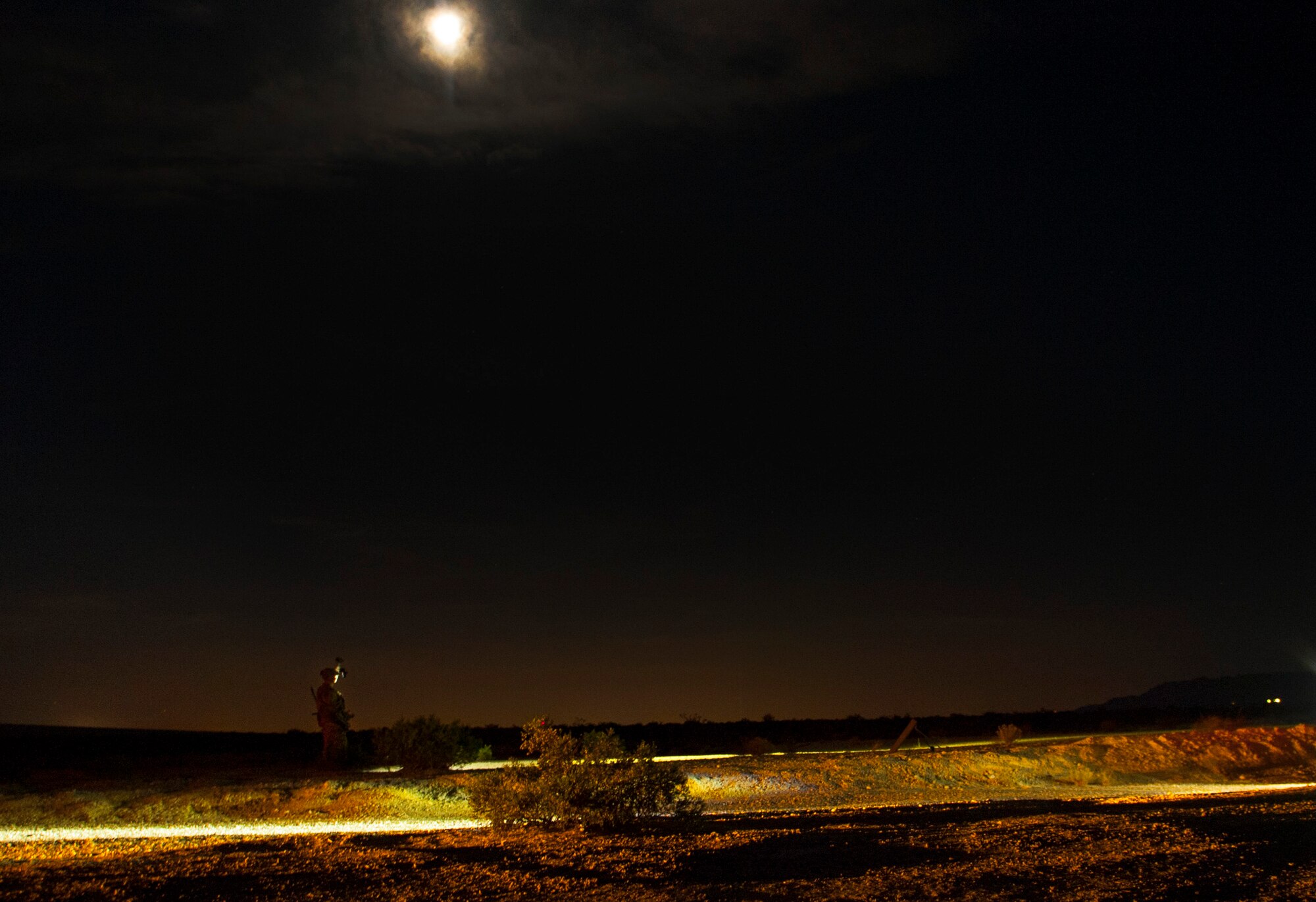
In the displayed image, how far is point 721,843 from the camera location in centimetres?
1552

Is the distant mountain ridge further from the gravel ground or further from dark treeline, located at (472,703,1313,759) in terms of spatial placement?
the gravel ground

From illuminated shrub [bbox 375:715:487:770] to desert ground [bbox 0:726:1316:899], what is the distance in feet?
10.1

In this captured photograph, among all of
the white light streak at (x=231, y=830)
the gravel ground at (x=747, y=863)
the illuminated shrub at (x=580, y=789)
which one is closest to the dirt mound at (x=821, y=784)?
the white light streak at (x=231, y=830)

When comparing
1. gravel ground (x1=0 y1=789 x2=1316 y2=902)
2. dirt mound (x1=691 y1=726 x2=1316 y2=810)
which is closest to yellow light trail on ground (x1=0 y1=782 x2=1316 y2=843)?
gravel ground (x1=0 y1=789 x2=1316 y2=902)

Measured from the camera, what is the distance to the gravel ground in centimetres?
1198

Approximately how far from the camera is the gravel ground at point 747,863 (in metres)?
12.0

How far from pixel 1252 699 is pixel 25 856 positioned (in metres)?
158

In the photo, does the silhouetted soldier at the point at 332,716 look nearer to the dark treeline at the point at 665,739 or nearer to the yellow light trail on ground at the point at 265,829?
the dark treeline at the point at 665,739

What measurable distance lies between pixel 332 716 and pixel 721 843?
17805 millimetres

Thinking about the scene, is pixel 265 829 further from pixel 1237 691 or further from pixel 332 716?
pixel 1237 691

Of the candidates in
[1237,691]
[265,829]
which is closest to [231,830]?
[265,829]

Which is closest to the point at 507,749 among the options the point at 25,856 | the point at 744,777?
the point at 744,777

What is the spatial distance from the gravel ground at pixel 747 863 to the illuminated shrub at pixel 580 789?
1179 mm

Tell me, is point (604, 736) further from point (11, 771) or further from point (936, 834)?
point (11, 771)
